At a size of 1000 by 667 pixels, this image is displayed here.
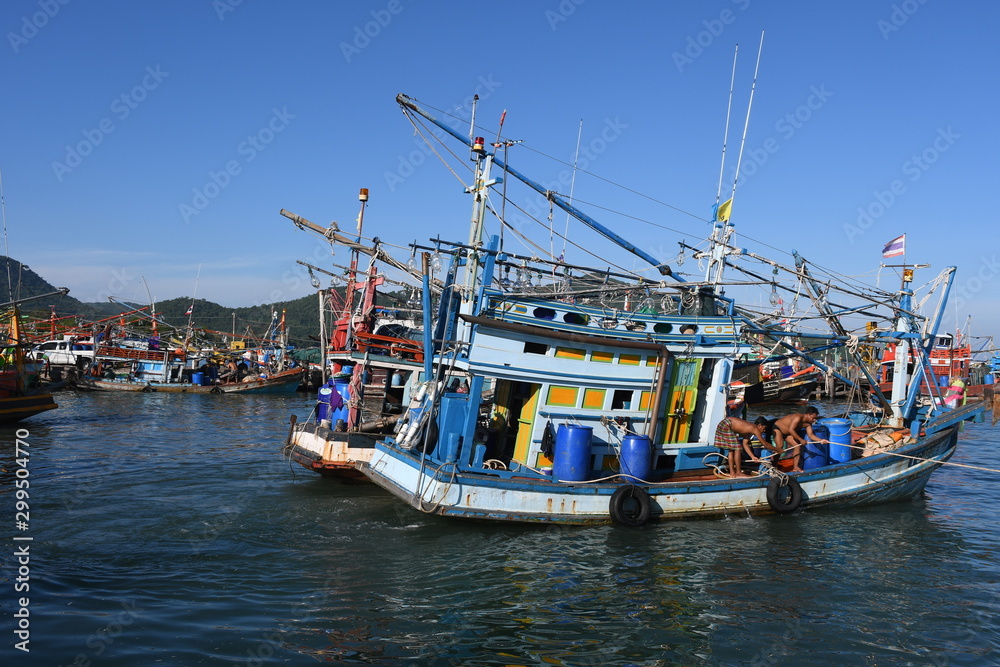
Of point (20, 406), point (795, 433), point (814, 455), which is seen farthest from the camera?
point (20, 406)

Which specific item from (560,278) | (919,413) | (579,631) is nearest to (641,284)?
(560,278)

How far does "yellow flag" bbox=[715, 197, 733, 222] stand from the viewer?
15411 millimetres

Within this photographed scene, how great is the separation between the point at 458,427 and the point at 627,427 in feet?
11.5

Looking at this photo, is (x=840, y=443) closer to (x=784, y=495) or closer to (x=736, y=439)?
(x=784, y=495)

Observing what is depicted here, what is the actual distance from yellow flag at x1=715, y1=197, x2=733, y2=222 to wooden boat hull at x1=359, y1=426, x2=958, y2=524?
5.91 meters

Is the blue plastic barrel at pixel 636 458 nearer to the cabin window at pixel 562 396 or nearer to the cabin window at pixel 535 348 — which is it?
the cabin window at pixel 562 396

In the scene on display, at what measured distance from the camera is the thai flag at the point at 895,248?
16.7 m

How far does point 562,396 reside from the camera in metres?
12.8

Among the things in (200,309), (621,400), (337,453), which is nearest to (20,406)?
(337,453)

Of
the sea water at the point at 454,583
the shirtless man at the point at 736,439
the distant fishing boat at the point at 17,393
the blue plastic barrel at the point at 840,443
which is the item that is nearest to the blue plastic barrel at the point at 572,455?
the sea water at the point at 454,583

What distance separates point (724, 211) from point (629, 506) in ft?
24.4

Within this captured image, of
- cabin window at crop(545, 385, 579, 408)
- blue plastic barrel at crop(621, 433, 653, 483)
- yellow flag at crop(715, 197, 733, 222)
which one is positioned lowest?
blue plastic barrel at crop(621, 433, 653, 483)

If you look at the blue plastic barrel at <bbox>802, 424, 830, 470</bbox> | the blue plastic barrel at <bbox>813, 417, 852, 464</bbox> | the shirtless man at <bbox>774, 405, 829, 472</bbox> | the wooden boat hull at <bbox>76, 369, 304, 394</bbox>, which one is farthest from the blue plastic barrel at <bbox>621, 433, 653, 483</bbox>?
the wooden boat hull at <bbox>76, 369, 304, 394</bbox>

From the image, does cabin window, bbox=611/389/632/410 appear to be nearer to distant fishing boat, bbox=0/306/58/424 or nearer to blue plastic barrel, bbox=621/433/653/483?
blue plastic barrel, bbox=621/433/653/483
